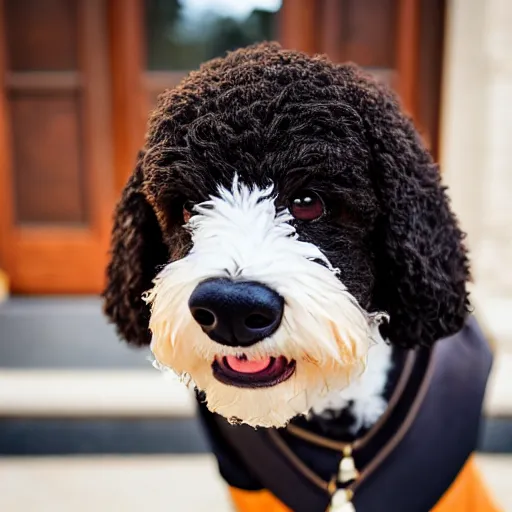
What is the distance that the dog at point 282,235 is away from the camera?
0.53 metres

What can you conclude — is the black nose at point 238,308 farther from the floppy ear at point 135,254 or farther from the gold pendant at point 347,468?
the gold pendant at point 347,468

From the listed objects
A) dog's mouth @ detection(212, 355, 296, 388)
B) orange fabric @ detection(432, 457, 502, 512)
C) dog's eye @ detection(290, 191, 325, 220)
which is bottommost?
orange fabric @ detection(432, 457, 502, 512)

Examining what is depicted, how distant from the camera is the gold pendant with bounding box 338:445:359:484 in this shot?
2.44 feet

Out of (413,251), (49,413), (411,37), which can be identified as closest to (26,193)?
(49,413)

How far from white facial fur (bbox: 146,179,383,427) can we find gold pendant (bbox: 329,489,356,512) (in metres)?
0.19

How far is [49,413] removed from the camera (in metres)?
1.59

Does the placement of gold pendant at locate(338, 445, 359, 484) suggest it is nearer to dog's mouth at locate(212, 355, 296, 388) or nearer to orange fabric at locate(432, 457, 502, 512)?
orange fabric at locate(432, 457, 502, 512)

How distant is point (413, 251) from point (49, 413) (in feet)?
3.95

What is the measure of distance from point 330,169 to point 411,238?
11cm

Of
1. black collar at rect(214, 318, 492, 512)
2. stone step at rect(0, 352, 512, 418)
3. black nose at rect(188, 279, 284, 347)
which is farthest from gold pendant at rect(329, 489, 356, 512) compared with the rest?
stone step at rect(0, 352, 512, 418)

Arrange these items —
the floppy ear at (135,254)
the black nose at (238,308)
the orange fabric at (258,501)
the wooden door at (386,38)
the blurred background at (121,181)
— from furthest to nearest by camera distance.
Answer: the wooden door at (386,38)
the blurred background at (121,181)
the orange fabric at (258,501)
the floppy ear at (135,254)
the black nose at (238,308)

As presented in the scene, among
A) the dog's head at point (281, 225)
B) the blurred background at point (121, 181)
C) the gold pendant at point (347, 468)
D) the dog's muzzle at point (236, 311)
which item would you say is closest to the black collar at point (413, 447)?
the gold pendant at point (347, 468)

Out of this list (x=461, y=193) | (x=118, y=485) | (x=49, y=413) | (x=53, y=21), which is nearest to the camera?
(x=118, y=485)

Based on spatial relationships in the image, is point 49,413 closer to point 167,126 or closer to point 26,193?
point 26,193
